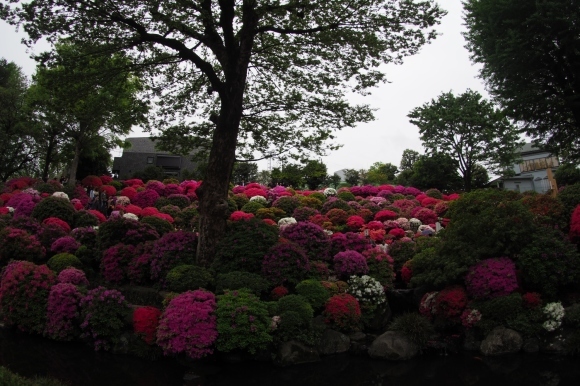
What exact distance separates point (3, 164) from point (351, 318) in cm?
3035

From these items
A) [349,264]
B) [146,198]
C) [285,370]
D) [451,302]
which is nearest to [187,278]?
[285,370]

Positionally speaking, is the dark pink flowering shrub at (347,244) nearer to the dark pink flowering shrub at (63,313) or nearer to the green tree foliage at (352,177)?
the dark pink flowering shrub at (63,313)

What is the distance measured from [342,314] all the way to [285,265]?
65.2 inches

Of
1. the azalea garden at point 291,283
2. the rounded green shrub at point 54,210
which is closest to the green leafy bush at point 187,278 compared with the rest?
the azalea garden at point 291,283

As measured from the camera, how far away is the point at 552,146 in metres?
20.0

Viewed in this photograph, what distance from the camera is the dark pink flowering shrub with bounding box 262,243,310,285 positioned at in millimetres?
9656

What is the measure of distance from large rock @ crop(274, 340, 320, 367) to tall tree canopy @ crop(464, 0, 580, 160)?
43.4 ft

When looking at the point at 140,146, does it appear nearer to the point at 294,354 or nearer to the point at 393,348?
the point at 294,354

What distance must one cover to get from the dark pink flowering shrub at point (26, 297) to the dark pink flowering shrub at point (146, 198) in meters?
10.6

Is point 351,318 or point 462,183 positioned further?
point 462,183

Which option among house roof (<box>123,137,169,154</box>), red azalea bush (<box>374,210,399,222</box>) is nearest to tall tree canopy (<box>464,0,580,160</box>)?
red azalea bush (<box>374,210,399,222</box>)

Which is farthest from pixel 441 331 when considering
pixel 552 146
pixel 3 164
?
pixel 3 164

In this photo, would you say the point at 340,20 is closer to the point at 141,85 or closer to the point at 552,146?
the point at 141,85

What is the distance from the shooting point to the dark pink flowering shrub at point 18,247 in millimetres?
11414
